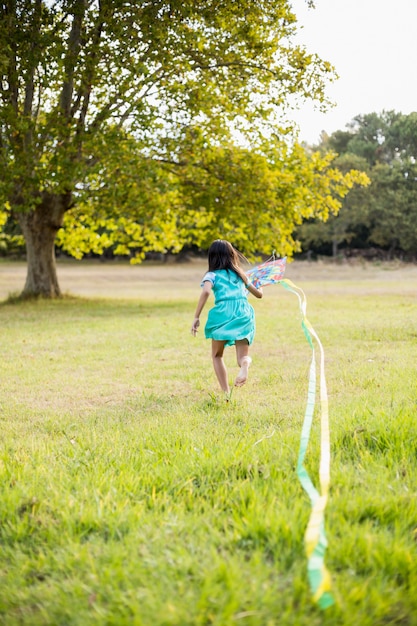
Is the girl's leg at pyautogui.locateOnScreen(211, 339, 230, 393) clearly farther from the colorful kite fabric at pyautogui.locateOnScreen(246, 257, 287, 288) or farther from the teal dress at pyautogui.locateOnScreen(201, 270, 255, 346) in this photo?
the colorful kite fabric at pyautogui.locateOnScreen(246, 257, 287, 288)

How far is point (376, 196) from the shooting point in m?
50.6

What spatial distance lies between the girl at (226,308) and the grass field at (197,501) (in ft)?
1.78

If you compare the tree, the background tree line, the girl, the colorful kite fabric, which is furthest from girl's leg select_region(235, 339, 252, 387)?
the background tree line

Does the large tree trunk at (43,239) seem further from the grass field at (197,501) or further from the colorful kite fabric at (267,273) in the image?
the colorful kite fabric at (267,273)

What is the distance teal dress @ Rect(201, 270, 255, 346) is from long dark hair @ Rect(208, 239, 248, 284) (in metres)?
0.06

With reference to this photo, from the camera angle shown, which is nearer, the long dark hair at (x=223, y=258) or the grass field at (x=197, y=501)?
the grass field at (x=197, y=501)

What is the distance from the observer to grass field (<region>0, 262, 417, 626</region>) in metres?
2.53

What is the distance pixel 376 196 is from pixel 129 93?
35.6m

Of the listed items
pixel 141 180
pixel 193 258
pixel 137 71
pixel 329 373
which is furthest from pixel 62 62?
pixel 193 258

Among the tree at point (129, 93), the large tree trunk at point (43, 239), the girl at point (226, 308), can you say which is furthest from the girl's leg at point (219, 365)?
the large tree trunk at point (43, 239)

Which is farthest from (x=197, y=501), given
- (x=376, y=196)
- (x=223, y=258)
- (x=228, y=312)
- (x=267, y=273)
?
(x=376, y=196)

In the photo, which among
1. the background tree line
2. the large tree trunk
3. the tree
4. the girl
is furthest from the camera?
the background tree line

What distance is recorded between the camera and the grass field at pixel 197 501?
8.31 feet

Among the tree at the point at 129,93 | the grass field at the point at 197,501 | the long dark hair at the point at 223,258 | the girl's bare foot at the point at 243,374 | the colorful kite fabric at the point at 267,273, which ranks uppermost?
the tree at the point at 129,93
